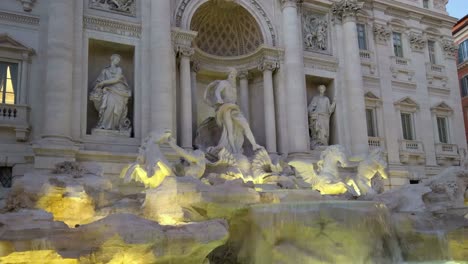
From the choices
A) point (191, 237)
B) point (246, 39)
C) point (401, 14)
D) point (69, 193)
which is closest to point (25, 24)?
point (69, 193)

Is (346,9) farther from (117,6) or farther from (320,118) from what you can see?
(117,6)

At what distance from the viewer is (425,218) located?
12500mm

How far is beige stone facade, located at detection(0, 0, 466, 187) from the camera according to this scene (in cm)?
1452

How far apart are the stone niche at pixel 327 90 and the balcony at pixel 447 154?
6205 millimetres

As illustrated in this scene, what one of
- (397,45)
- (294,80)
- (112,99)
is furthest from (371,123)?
(112,99)

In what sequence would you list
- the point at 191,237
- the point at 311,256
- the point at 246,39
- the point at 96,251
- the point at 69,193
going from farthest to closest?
the point at 246,39
the point at 69,193
the point at 311,256
the point at 191,237
the point at 96,251

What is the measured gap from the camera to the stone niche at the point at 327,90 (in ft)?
67.1

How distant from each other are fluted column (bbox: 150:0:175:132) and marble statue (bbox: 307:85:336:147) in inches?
260

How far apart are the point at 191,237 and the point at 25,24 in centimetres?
1045

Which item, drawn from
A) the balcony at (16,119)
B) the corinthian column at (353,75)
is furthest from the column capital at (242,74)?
the balcony at (16,119)

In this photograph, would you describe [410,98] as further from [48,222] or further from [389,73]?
[48,222]

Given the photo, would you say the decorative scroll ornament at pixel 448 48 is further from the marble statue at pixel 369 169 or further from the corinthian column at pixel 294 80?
the marble statue at pixel 369 169

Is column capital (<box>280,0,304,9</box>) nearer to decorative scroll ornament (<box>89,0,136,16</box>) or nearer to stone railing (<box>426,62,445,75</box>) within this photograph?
decorative scroll ornament (<box>89,0,136,16</box>)

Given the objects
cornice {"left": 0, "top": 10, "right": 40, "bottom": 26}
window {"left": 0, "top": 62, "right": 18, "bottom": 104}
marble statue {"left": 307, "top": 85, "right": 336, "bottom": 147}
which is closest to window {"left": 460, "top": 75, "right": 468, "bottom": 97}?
marble statue {"left": 307, "top": 85, "right": 336, "bottom": 147}
